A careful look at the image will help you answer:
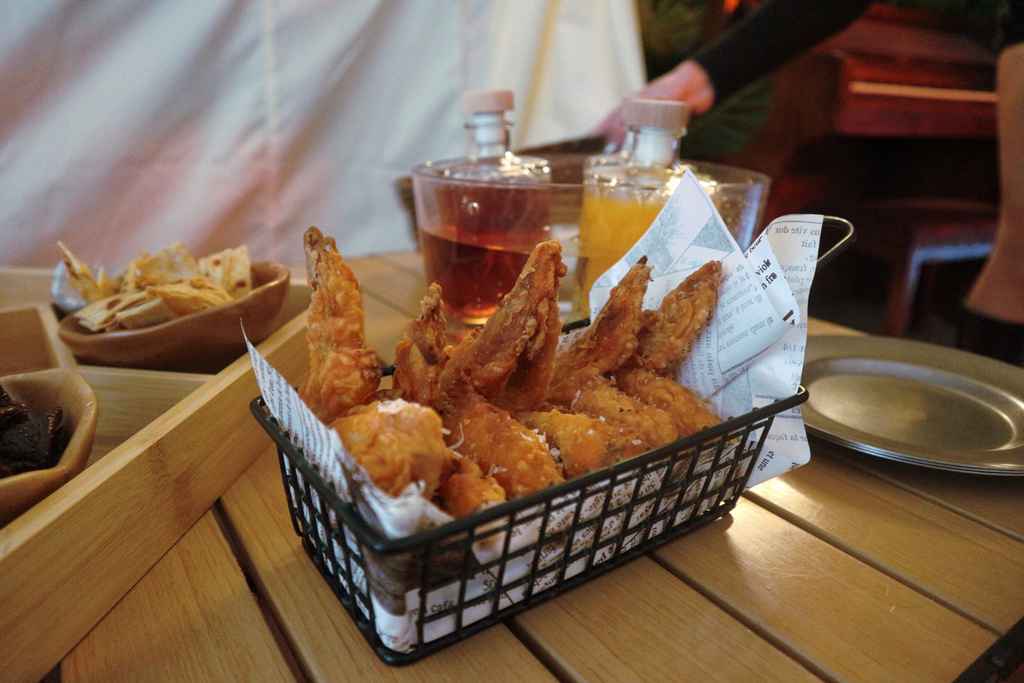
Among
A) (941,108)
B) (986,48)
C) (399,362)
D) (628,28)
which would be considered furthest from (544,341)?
(986,48)

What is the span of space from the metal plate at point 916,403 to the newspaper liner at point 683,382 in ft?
0.58

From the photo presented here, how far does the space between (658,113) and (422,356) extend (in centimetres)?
63

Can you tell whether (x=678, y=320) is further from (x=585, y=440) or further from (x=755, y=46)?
(x=755, y=46)

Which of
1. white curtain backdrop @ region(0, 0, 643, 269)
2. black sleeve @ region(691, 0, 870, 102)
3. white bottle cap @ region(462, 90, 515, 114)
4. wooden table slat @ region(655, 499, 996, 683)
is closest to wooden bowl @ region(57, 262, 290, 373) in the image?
white bottle cap @ region(462, 90, 515, 114)

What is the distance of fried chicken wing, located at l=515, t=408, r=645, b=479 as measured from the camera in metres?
0.54

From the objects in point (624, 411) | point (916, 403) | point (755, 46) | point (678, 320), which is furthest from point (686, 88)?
point (624, 411)

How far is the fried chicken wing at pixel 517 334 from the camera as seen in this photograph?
576 mm

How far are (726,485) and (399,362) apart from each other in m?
0.34

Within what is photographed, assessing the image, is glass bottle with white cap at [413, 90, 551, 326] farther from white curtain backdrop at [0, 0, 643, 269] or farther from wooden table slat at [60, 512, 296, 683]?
white curtain backdrop at [0, 0, 643, 269]

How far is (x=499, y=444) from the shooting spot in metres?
0.53

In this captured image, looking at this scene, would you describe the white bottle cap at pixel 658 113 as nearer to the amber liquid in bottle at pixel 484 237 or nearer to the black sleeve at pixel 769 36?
the amber liquid in bottle at pixel 484 237

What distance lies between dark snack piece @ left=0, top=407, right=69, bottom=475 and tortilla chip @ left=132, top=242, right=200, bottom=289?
39 centimetres

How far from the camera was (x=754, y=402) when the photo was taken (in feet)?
2.04

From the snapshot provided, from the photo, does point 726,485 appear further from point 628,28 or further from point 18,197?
point 628,28
